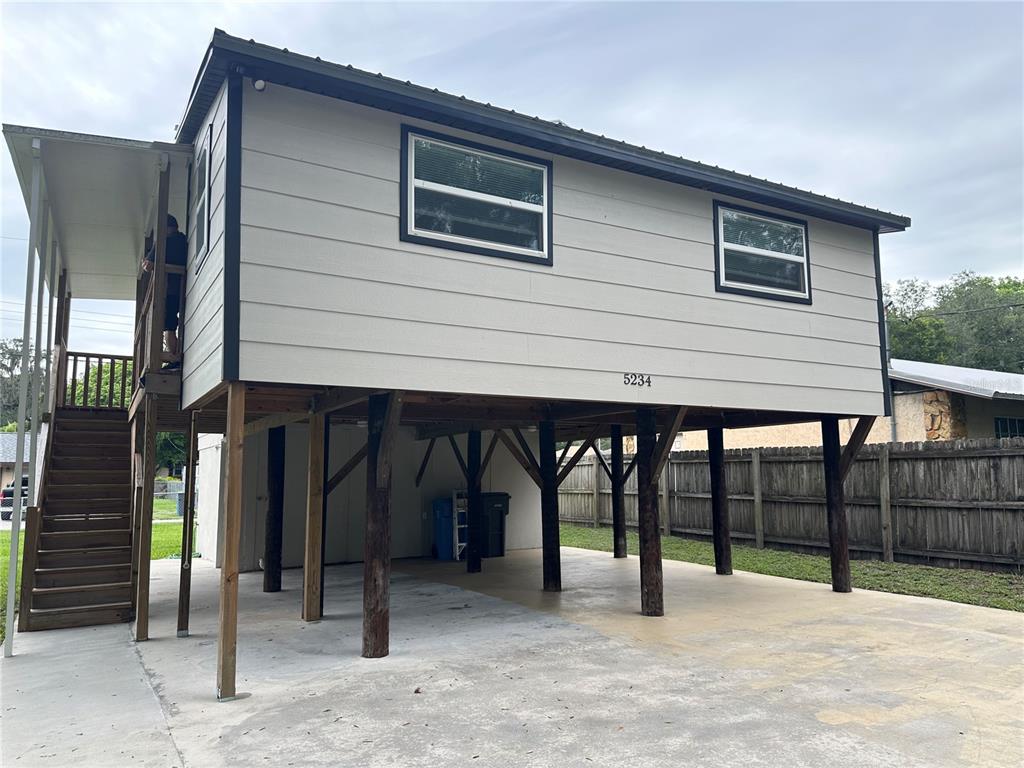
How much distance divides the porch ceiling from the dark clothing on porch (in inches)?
18.8

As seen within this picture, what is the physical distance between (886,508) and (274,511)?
27.8ft

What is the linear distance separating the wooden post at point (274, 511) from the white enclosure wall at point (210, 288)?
2.49 m

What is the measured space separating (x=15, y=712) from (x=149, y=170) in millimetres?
4536

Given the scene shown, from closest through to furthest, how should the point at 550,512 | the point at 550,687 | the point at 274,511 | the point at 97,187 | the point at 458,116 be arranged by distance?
1. the point at 550,687
2. the point at 458,116
3. the point at 97,187
4. the point at 550,512
5. the point at 274,511

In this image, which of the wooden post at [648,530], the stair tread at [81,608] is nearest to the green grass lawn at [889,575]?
the wooden post at [648,530]

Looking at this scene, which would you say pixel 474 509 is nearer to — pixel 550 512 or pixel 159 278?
pixel 550 512

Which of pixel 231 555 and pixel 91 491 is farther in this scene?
pixel 91 491

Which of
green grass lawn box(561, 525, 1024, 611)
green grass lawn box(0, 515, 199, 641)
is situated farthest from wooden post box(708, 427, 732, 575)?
green grass lawn box(0, 515, 199, 641)

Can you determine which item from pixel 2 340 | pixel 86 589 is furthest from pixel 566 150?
pixel 2 340

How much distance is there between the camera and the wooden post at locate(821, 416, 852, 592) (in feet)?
28.1

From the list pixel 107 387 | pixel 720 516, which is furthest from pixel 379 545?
pixel 107 387

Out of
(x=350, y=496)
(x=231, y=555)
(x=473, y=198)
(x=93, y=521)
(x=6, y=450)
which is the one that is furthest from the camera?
(x=6, y=450)

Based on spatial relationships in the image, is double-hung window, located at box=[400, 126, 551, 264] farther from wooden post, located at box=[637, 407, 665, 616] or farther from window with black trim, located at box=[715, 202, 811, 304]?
wooden post, located at box=[637, 407, 665, 616]

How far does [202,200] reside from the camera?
6098mm
